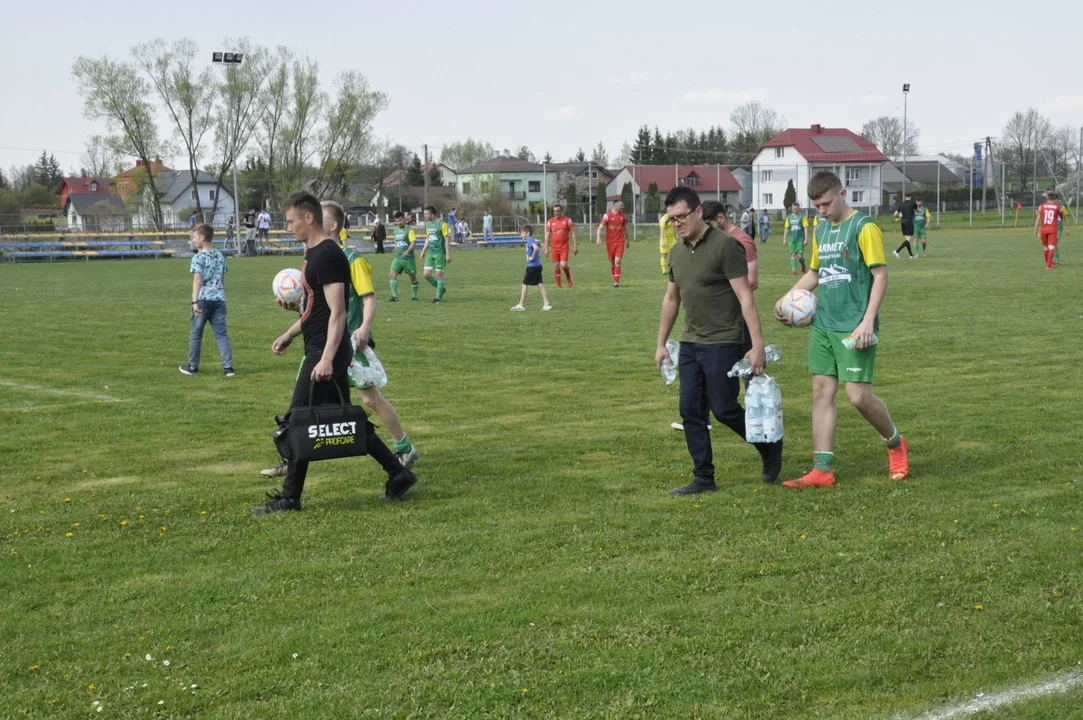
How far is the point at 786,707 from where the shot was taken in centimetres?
371

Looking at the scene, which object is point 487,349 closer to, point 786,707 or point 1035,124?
point 786,707

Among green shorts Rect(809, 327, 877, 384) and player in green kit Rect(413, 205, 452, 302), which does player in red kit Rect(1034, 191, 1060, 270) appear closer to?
player in green kit Rect(413, 205, 452, 302)

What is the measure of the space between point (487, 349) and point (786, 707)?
10.9 metres

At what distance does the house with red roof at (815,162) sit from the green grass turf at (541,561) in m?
77.5

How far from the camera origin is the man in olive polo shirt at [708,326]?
6.56m

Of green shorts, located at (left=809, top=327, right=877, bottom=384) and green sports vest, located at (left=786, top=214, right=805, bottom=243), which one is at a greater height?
green sports vest, located at (left=786, top=214, right=805, bottom=243)

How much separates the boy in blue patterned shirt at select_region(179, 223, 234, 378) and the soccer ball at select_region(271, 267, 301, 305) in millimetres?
4851

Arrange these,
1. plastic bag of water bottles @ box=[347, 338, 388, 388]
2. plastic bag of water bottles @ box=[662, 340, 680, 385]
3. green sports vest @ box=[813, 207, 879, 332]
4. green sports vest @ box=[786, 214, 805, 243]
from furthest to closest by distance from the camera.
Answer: green sports vest @ box=[786, 214, 805, 243]
plastic bag of water bottles @ box=[347, 338, 388, 388]
plastic bag of water bottles @ box=[662, 340, 680, 385]
green sports vest @ box=[813, 207, 879, 332]

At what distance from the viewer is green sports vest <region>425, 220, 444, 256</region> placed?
859 inches

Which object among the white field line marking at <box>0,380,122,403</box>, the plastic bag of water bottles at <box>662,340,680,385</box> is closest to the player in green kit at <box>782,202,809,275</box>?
the white field line marking at <box>0,380,122,403</box>

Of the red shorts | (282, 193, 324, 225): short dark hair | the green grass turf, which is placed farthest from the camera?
the red shorts

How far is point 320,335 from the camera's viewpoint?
259 inches

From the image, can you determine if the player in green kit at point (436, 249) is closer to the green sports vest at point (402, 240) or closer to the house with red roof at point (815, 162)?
the green sports vest at point (402, 240)

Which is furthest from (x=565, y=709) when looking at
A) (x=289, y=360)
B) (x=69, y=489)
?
(x=289, y=360)
